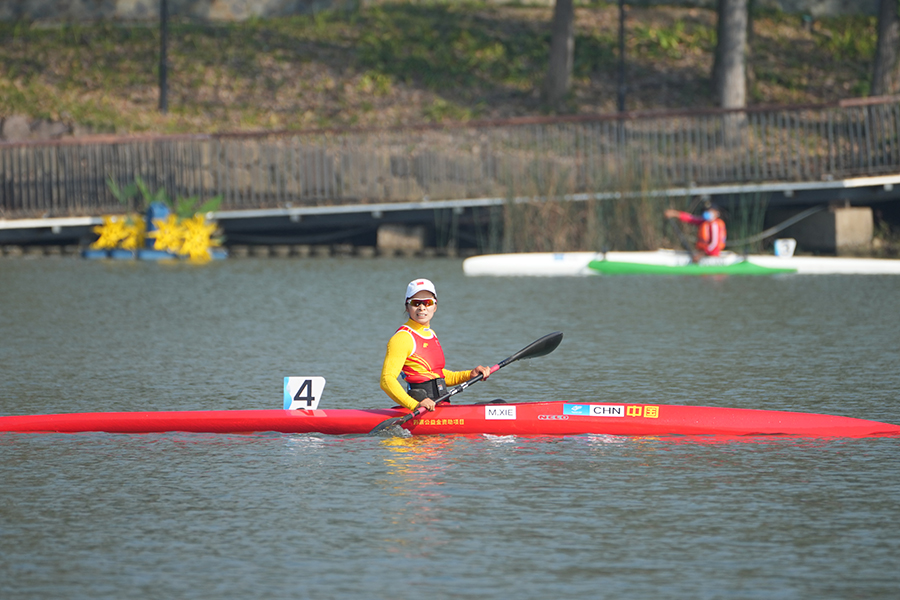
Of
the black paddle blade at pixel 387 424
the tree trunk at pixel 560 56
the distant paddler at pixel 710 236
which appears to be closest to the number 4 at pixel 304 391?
the black paddle blade at pixel 387 424

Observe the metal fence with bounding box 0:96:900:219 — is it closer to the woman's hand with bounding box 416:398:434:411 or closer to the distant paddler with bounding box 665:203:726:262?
the distant paddler with bounding box 665:203:726:262

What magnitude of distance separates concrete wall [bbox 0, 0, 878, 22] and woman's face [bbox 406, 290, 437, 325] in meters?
31.3

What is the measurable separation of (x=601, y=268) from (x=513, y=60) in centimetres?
1762

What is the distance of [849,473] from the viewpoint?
7.55m

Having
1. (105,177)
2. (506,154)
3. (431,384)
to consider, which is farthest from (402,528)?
(105,177)

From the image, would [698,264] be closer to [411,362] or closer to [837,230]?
[837,230]

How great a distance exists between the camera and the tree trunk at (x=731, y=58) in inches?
1239

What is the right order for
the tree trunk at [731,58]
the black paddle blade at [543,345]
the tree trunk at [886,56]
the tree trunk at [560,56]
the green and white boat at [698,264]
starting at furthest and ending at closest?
1. the tree trunk at [560,56]
2. the tree trunk at [731,58]
3. the tree trunk at [886,56]
4. the green and white boat at [698,264]
5. the black paddle blade at [543,345]

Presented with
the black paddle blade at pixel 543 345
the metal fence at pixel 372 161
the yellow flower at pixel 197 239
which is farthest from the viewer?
the metal fence at pixel 372 161

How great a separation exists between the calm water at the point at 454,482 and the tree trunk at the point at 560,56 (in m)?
19.7

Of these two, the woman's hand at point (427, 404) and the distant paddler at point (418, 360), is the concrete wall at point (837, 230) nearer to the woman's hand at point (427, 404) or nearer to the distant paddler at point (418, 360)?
the distant paddler at point (418, 360)

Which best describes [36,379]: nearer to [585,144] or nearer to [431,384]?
[431,384]

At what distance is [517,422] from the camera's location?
867cm

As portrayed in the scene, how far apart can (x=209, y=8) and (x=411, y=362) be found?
3171cm
